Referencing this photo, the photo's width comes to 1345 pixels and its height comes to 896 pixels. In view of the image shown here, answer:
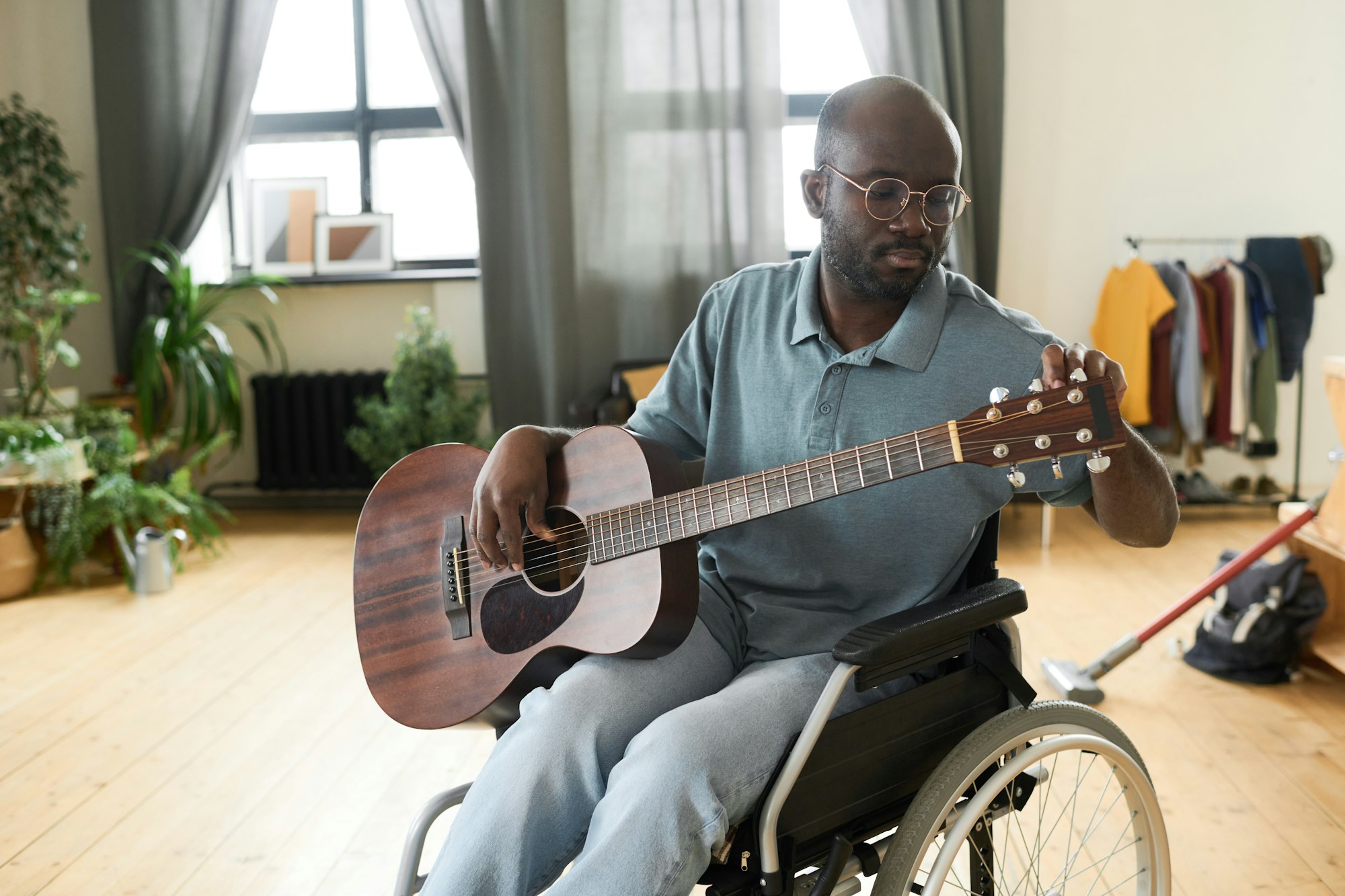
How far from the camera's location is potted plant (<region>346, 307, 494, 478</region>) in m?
4.04

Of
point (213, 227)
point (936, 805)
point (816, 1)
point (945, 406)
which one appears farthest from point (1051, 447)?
point (213, 227)

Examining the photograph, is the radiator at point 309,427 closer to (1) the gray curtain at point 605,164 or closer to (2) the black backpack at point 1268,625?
(1) the gray curtain at point 605,164

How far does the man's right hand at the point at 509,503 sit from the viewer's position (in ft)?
4.32

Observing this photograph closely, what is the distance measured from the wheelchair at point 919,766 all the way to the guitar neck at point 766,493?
158 mm

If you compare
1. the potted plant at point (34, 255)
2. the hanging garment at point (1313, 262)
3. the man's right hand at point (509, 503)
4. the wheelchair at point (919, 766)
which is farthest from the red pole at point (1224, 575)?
the potted plant at point (34, 255)

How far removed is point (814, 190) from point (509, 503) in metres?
0.57

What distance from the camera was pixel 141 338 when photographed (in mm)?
4039

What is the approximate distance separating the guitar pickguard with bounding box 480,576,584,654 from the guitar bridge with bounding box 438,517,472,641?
0.02 meters

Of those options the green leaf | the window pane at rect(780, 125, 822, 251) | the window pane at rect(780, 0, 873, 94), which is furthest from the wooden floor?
the window pane at rect(780, 0, 873, 94)

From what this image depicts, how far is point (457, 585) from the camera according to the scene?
1.36 meters

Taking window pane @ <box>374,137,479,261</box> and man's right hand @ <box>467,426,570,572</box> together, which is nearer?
man's right hand @ <box>467,426,570,572</box>

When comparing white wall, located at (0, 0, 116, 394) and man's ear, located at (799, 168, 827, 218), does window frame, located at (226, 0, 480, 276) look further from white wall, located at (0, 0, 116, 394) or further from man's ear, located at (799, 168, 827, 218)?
man's ear, located at (799, 168, 827, 218)

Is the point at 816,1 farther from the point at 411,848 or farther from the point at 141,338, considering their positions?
the point at 411,848

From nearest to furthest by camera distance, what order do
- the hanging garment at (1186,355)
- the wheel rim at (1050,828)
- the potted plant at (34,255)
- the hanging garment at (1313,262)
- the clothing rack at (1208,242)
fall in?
the wheel rim at (1050,828) < the potted plant at (34,255) < the hanging garment at (1186,355) < the hanging garment at (1313,262) < the clothing rack at (1208,242)
